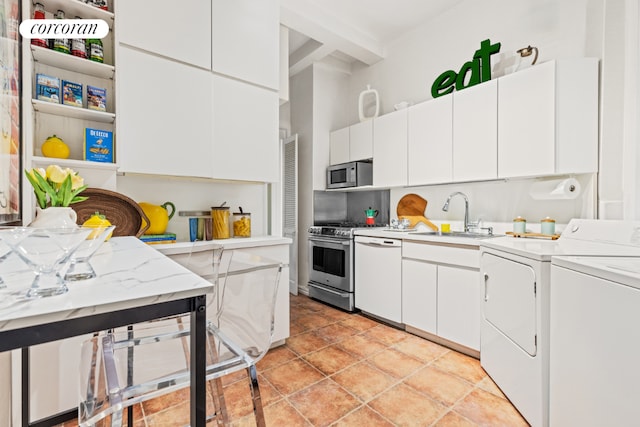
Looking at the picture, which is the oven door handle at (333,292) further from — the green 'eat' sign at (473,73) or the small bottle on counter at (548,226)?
the green 'eat' sign at (473,73)

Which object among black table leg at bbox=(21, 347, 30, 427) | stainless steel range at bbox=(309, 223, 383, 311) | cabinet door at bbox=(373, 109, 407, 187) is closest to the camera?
black table leg at bbox=(21, 347, 30, 427)

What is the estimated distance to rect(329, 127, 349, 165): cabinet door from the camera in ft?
12.6

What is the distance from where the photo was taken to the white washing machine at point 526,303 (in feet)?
4.83

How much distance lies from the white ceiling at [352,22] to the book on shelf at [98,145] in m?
2.02

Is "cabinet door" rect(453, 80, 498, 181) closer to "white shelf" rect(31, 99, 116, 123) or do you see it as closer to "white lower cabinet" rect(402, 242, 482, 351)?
"white lower cabinet" rect(402, 242, 482, 351)

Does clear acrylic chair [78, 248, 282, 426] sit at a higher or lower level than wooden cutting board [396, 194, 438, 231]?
lower

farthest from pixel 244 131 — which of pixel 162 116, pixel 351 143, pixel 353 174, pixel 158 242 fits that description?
pixel 351 143

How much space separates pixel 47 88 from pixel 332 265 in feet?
9.05

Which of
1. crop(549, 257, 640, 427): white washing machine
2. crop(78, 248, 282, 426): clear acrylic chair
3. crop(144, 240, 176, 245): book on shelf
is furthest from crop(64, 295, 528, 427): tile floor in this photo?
crop(144, 240, 176, 245): book on shelf

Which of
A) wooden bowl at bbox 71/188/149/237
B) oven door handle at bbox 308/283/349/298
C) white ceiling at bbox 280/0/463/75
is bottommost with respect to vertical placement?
oven door handle at bbox 308/283/349/298

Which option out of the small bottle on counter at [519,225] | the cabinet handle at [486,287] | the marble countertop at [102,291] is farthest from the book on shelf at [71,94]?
the small bottle on counter at [519,225]

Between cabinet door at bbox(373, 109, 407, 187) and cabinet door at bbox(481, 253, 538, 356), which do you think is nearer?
cabinet door at bbox(481, 253, 538, 356)

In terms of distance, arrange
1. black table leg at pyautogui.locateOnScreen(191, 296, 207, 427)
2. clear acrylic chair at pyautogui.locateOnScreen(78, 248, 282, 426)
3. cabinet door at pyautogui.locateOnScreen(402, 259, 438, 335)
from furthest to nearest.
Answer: cabinet door at pyautogui.locateOnScreen(402, 259, 438, 335) < clear acrylic chair at pyautogui.locateOnScreen(78, 248, 282, 426) < black table leg at pyautogui.locateOnScreen(191, 296, 207, 427)

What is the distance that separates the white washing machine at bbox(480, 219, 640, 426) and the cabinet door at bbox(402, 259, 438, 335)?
0.50 m
